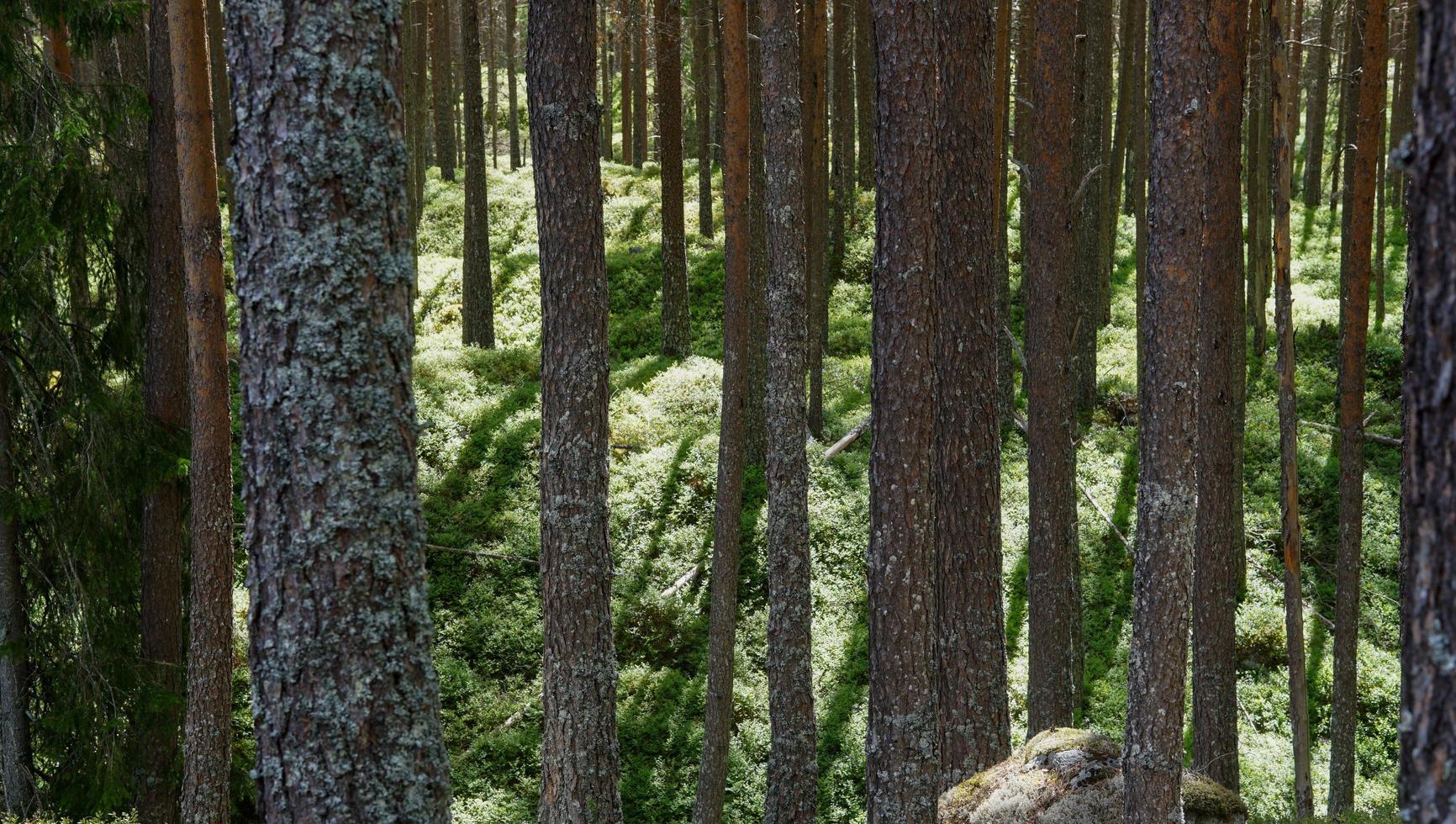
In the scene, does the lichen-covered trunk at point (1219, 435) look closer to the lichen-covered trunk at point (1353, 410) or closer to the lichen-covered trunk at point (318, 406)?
the lichen-covered trunk at point (1353, 410)

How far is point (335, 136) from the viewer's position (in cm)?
320

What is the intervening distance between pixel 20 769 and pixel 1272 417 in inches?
699

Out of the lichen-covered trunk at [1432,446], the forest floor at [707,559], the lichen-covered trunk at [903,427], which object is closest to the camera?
the lichen-covered trunk at [1432,446]

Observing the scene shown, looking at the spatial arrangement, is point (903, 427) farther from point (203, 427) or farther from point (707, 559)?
point (707, 559)

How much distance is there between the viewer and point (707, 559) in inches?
569

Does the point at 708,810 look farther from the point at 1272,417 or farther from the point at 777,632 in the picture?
the point at 1272,417

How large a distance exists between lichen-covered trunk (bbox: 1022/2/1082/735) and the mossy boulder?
2.26 m

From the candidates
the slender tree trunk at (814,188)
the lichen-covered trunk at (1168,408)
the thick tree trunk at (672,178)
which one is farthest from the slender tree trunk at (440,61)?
the lichen-covered trunk at (1168,408)

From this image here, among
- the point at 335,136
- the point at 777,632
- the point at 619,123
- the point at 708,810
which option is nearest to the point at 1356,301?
the point at 777,632

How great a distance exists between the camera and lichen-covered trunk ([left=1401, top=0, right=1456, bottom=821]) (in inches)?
69.4

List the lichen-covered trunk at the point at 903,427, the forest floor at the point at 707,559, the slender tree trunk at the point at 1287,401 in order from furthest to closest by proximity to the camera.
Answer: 1. the forest floor at the point at 707,559
2. the slender tree trunk at the point at 1287,401
3. the lichen-covered trunk at the point at 903,427

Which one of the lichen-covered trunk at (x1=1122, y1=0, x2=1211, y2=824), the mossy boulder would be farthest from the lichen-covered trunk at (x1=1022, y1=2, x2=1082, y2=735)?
the lichen-covered trunk at (x1=1122, y1=0, x2=1211, y2=824)

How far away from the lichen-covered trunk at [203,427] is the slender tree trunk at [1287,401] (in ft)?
27.8

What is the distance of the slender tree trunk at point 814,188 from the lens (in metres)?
16.1
